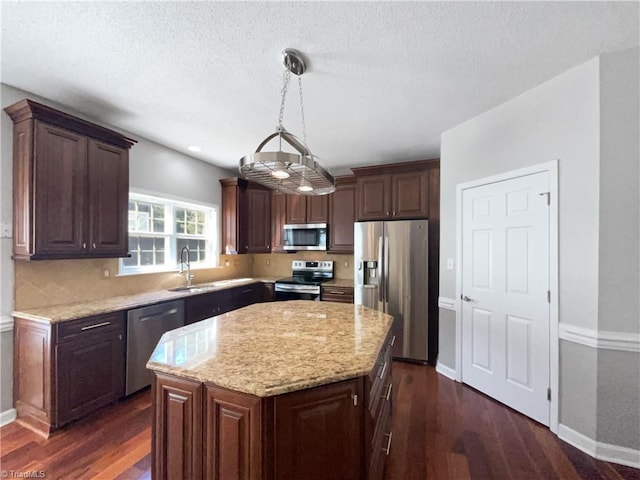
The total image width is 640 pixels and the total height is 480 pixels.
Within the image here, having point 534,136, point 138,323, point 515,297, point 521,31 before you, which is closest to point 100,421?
point 138,323

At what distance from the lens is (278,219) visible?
486 cm

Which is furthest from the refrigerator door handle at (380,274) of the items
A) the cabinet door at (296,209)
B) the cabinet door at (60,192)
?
the cabinet door at (60,192)

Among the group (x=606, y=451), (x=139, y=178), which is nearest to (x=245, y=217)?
(x=139, y=178)

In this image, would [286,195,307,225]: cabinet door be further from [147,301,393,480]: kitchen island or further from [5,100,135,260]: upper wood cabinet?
[147,301,393,480]: kitchen island

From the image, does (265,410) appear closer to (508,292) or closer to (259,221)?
(508,292)

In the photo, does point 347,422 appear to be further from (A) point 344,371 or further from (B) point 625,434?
(B) point 625,434

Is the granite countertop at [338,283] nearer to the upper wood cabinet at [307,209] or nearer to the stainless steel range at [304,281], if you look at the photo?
the stainless steel range at [304,281]

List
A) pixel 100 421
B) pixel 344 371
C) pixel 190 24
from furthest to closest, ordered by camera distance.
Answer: pixel 100 421 → pixel 190 24 → pixel 344 371

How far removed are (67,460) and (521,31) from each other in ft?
12.7

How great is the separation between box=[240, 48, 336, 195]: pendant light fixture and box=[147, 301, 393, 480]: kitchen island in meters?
0.93

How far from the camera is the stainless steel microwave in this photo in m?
4.47

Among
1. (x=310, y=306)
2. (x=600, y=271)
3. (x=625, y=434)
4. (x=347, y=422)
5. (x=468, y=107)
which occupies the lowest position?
(x=625, y=434)

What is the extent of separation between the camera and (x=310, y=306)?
2.49 metres

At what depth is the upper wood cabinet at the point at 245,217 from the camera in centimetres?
446
